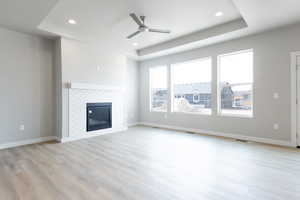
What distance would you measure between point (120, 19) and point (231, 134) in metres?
4.16

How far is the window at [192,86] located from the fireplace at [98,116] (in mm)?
2340

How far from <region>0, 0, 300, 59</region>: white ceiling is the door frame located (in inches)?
36.2

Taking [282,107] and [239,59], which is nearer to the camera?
[282,107]

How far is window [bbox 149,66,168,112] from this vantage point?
6.45 metres

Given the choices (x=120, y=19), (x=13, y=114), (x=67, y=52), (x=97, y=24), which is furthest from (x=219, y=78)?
(x=13, y=114)

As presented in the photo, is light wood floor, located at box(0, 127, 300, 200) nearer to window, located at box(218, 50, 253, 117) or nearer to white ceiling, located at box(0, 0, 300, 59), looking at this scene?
window, located at box(218, 50, 253, 117)

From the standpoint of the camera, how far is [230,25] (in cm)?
399

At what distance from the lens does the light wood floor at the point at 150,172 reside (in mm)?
1969

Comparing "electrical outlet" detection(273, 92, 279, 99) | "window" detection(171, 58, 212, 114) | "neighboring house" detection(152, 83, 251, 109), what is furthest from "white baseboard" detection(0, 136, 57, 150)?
"electrical outlet" detection(273, 92, 279, 99)

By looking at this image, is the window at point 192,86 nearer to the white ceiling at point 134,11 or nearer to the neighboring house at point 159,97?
the neighboring house at point 159,97

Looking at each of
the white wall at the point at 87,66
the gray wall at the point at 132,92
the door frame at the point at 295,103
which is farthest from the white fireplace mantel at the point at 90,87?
the door frame at the point at 295,103

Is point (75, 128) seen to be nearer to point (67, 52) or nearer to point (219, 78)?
point (67, 52)

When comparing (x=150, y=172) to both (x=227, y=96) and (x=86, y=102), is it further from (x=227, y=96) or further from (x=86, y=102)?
(x=227, y=96)

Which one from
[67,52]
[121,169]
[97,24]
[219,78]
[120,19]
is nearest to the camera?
[121,169]
